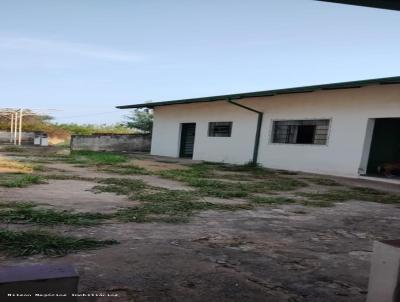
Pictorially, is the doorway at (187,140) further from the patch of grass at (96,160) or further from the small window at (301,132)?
the small window at (301,132)

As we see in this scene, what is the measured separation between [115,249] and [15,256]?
78cm

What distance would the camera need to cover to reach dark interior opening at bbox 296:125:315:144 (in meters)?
13.3

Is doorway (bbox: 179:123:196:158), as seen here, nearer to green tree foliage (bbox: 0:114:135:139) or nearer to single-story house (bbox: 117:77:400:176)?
single-story house (bbox: 117:77:400:176)

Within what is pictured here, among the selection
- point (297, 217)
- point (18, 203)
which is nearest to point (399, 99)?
point (297, 217)

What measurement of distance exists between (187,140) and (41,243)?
17033 mm

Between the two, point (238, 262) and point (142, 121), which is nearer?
point (238, 262)

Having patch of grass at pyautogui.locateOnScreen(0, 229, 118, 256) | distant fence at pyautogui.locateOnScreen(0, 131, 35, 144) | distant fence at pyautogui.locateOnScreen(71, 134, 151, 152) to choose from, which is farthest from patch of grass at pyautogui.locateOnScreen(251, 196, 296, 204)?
distant fence at pyautogui.locateOnScreen(0, 131, 35, 144)

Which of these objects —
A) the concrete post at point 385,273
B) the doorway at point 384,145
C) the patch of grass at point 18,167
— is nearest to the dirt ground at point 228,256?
the concrete post at point 385,273

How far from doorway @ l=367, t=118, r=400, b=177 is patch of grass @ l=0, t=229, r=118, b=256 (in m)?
12.2

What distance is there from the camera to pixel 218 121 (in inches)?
680

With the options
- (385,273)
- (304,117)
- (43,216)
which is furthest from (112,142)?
(385,273)

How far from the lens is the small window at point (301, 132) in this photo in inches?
506

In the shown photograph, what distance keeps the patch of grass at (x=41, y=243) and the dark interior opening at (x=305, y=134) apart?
11.2m

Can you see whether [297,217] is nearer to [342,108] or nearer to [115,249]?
[115,249]
